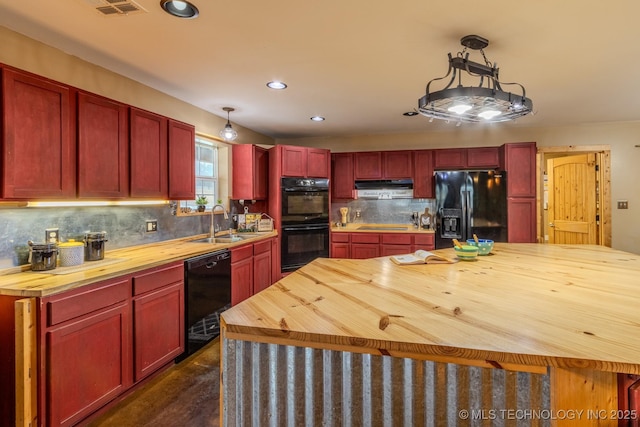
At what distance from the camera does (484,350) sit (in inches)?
38.6

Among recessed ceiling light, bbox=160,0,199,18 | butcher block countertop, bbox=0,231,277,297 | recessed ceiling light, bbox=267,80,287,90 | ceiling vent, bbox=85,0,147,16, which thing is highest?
recessed ceiling light, bbox=267,80,287,90

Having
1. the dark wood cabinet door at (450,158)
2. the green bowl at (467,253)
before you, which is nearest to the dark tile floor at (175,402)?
the green bowl at (467,253)

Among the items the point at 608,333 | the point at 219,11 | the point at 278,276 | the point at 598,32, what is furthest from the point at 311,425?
the point at 278,276

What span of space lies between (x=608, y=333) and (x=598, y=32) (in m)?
2.03

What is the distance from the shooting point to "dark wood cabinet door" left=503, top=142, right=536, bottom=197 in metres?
4.58

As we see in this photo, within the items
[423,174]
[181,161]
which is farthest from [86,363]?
[423,174]

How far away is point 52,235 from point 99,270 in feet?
1.77

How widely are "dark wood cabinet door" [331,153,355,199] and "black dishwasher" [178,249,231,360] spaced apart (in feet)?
8.21

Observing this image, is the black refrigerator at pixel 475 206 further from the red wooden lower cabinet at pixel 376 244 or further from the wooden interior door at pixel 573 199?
the wooden interior door at pixel 573 199

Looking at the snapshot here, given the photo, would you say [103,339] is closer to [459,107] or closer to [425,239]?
[459,107]

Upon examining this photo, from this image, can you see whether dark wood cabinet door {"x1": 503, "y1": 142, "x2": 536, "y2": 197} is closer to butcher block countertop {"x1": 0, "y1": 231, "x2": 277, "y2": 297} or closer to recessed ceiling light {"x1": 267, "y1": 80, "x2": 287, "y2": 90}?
recessed ceiling light {"x1": 267, "y1": 80, "x2": 287, "y2": 90}

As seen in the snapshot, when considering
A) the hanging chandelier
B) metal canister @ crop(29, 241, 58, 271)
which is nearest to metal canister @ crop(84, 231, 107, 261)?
metal canister @ crop(29, 241, 58, 271)

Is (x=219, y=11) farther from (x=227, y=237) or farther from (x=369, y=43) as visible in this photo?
(x=227, y=237)

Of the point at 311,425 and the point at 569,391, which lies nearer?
the point at 569,391
